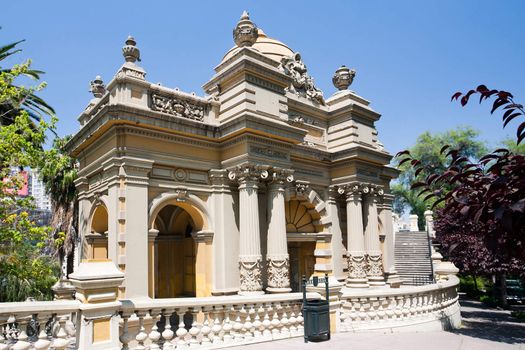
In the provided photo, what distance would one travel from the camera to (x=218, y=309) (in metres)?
8.24

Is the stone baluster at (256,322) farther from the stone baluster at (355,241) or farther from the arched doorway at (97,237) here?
the stone baluster at (355,241)

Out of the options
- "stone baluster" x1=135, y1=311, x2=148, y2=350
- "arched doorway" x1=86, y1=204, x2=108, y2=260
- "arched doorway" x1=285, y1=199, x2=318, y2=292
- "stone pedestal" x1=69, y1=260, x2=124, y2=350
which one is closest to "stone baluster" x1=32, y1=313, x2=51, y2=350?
"stone pedestal" x1=69, y1=260, x2=124, y2=350

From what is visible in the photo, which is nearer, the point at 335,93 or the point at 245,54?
the point at 245,54

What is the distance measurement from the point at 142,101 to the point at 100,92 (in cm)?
481

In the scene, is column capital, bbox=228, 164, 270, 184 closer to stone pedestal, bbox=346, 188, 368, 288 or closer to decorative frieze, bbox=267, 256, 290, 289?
decorative frieze, bbox=267, 256, 290, 289

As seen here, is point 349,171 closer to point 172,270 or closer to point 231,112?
point 231,112

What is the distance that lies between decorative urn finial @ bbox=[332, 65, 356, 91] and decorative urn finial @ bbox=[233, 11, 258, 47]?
6255 millimetres

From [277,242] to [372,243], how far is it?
630cm

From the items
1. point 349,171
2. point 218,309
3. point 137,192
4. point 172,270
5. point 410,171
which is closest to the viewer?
point 218,309

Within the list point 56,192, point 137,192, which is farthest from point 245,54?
point 56,192

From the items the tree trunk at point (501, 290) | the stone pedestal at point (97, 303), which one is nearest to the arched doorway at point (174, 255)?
the stone pedestal at point (97, 303)

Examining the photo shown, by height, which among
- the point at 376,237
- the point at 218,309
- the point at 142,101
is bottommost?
the point at 218,309

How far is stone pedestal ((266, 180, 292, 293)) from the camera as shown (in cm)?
1305

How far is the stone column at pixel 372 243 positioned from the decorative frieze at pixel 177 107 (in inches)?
328
